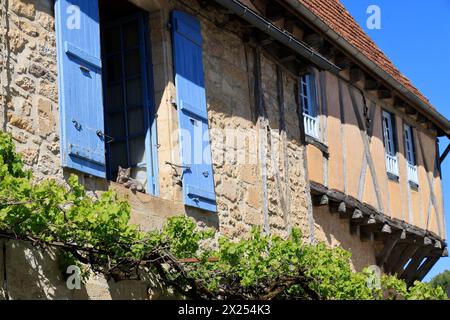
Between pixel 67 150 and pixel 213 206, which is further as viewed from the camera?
pixel 213 206

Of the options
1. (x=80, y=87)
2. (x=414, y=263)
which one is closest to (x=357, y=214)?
(x=414, y=263)

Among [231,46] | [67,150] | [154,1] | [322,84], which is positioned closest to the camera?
[67,150]

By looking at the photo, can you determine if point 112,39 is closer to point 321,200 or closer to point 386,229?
point 321,200

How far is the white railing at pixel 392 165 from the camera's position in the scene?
13695mm

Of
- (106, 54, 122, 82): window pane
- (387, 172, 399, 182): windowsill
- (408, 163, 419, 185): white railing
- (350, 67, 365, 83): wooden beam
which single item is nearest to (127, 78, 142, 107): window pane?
(106, 54, 122, 82): window pane

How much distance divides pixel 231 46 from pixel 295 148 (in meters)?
1.47

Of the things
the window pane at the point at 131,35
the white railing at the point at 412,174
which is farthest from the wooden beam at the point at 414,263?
the window pane at the point at 131,35

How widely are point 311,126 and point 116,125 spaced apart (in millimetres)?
3278

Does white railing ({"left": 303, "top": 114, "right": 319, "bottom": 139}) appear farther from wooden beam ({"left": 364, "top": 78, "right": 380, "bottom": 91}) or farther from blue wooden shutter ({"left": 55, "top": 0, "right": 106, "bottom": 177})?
blue wooden shutter ({"left": 55, "top": 0, "right": 106, "bottom": 177})

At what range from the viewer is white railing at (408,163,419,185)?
47.2 feet
